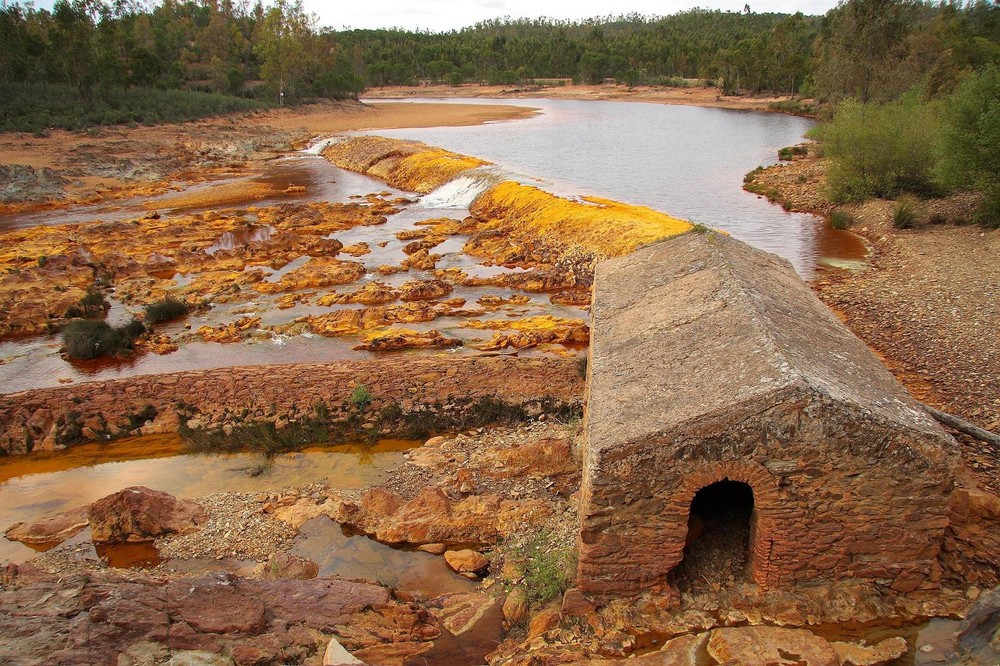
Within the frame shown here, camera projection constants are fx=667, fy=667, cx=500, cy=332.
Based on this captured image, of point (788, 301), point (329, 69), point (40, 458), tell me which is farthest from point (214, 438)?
point (329, 69)

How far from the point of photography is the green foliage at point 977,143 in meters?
20.7

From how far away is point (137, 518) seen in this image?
10.8 metres

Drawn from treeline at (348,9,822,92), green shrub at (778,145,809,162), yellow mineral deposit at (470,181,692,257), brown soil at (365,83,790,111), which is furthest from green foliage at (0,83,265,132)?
green shrub at (778,145,809,162)

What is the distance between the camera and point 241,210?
35.4 m

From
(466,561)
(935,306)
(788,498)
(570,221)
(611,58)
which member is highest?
(611,58)

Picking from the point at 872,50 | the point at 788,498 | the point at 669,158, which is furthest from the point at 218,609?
the point at 872,50

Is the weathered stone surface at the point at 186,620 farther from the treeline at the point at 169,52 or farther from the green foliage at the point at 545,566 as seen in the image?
the treeline at the point at 169,52

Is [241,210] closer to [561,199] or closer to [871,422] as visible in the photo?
[561,199]

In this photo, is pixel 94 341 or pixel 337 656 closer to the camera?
pixel 337 656

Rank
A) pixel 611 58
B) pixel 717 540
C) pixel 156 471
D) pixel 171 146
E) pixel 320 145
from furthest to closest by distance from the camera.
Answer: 1. pixel 611 58
2. pixel 320 145
3. pixel 171 146
4. pixel 156 471
5. pixel 717 540

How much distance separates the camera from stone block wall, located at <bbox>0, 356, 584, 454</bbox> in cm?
1427

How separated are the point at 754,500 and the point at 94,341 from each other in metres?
18.2

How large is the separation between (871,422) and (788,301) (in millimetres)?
3715

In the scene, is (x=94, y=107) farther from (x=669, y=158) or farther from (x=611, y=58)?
(x=611, y=58)
